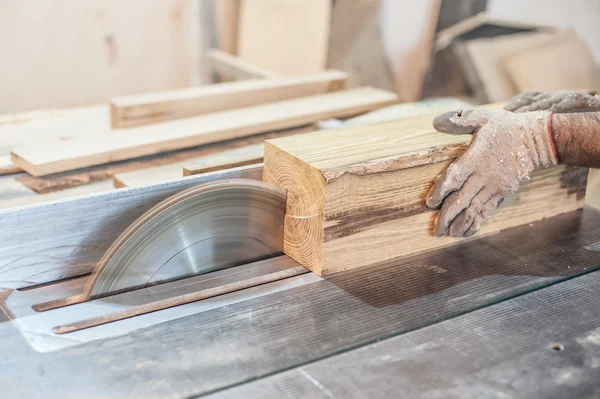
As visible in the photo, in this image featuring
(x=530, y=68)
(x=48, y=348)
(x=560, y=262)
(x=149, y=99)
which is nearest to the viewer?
(x=48, y=348)

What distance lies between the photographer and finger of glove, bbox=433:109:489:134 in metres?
2.11

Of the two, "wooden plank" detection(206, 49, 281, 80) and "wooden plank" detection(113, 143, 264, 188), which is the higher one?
"wooden plank" detection(206, 49, 281, 80)

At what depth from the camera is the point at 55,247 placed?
1.83 metres

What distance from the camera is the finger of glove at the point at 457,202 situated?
80.6 inches

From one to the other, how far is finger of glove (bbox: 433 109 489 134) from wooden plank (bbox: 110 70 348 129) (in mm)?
1292

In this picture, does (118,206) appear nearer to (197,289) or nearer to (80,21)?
(197,289)

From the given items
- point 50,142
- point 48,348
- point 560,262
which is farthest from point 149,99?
point 560,262

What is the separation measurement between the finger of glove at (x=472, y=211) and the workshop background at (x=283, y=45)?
2434mm

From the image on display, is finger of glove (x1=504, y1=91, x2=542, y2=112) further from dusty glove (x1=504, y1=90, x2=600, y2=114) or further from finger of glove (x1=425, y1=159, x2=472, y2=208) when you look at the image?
finger of glove (x1=425, y1=159, x2=472, y2=208)

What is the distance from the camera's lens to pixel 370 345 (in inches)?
66.1

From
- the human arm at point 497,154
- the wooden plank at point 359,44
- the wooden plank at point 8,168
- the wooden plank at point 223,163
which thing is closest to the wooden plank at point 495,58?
the wooden plank at point 359,44

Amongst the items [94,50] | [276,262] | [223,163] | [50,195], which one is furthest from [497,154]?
[94,50]

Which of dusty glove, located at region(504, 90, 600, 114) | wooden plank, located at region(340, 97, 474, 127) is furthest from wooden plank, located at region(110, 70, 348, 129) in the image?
dusty glove, located at region(504, 90, 600, 114)

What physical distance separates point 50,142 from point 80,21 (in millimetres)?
1472
